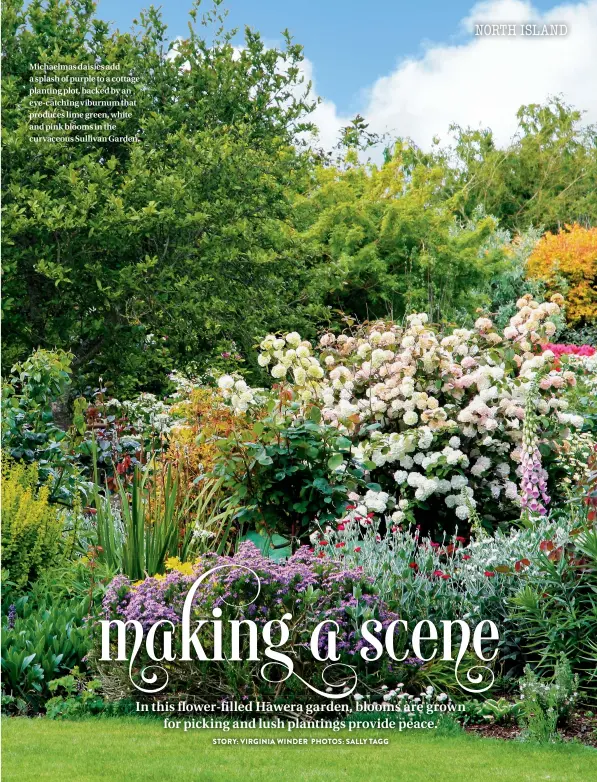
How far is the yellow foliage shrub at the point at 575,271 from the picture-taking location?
20859 millimetres

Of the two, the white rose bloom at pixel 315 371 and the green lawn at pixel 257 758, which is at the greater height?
the white rose bloom at pixel 315 371

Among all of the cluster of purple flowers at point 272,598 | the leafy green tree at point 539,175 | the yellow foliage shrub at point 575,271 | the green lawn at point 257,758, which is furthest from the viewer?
the leafy green tree at point 539,175

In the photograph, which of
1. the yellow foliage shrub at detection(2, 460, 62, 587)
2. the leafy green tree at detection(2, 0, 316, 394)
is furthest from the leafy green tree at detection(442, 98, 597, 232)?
the yellow foliage shrub at detection(2, 460, 62, 587)

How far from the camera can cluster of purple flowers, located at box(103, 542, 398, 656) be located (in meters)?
4.48

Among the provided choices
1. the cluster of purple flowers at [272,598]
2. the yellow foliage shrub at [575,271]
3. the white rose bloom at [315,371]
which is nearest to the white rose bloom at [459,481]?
the white rose bloom at [315,371]

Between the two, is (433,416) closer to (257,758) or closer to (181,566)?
(181,566)

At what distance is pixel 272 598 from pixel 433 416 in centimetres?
220

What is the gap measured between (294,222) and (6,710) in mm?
8349

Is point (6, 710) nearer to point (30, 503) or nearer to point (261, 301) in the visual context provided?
point (30, 503)

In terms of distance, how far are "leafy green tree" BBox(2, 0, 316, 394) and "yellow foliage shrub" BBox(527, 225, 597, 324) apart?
11.9 meters

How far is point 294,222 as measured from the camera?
38.8 ft

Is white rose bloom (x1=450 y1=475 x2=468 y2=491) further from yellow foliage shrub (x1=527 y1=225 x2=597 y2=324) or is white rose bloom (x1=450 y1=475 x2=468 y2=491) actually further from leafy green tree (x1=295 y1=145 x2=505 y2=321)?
yellow foliage shrub (x1=527 y1=225 x2=597 y2=324)

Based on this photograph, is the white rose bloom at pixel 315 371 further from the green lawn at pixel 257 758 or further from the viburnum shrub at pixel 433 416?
the green lawn at pixel 257 758

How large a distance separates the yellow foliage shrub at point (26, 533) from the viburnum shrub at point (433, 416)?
1698 mm
